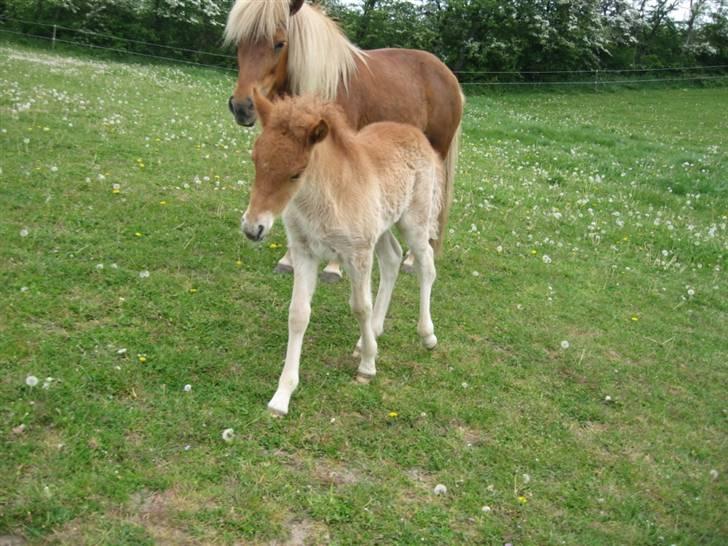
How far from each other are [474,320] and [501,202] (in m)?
4.19

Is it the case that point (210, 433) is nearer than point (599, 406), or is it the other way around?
point (210, 433)

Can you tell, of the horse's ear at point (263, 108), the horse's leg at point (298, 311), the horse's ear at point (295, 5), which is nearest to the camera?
the horse's ear at point (263, 108)

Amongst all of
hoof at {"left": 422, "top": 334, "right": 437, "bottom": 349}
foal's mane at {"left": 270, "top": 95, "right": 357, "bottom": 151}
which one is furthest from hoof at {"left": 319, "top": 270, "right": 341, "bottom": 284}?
foal's mane at {"left": 270, "top": 95, "right": 357, "bottom": 151}

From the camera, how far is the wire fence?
23.7m

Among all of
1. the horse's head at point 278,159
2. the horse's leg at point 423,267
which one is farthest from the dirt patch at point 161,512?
the horse's leg at point 423,267

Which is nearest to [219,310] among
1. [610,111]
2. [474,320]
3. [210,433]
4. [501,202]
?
[210,433]

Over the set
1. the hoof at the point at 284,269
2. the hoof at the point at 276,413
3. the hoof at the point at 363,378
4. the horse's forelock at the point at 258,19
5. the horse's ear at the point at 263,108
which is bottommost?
the hoof at the point at 276,413

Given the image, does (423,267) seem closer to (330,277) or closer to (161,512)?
(330,277)

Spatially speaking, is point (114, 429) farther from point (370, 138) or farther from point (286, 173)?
point (370, 138)

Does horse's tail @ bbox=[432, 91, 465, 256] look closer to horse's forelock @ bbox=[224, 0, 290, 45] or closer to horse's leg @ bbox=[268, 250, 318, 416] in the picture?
horse's forelock @ bbox=[224, 0, 290, 45]

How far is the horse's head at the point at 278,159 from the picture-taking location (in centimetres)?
380

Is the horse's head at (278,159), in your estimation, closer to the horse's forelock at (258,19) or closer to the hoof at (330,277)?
the horse's forelock at (258,19)

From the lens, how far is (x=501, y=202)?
9.87 meters

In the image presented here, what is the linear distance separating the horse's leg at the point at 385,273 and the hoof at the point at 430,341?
379mm
